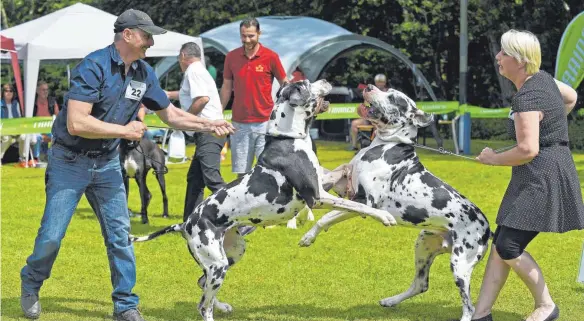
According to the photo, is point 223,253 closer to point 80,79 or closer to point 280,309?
point 280,309

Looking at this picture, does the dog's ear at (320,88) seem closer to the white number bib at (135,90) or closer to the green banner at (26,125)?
the white number bib at (135,90)

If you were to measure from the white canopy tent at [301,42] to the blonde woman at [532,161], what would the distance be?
1614 cm

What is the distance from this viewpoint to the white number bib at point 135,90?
634 cm

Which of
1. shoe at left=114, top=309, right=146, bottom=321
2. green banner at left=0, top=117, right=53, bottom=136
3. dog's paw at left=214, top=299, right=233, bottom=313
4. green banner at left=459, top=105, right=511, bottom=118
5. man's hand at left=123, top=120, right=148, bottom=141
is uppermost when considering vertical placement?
man's hand at left=123, top=120, right=148, bottom=141

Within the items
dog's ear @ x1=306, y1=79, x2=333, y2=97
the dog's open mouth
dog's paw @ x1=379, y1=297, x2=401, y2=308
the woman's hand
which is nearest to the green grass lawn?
dog's paw @ x1=379, y1=297, x2=401, y2=308

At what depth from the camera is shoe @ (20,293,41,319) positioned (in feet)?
21.8

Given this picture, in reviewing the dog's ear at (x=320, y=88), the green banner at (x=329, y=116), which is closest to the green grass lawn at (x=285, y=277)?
the dog's ear at (x=320, y=88)

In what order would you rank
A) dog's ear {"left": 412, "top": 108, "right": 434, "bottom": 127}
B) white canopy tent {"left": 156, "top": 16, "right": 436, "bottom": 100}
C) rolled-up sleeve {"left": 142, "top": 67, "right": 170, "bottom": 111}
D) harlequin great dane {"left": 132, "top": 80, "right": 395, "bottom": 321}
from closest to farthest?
1. harlequin great dane {"left": 132, "top": 80, "right": 395, "bottom": 321}
2. dog's ear {"left": 412, "top": 108, "right": 434, "bottom": 127}
3. rolled-up sleeve {"left": 142, "top": 67, "right": 170, "bottom": 111}
4. white canopy tent {"left": 156, "top": 16, "right": 436, "bottom": 100}

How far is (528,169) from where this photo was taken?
6047 millimetres

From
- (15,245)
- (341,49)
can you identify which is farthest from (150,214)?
(341,49)

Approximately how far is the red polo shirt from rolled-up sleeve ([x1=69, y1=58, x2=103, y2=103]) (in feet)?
13.1

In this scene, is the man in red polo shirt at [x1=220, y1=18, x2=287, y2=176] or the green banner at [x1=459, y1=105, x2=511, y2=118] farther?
the green banner at [x1=459, y1=105, x2=511, y2=118]

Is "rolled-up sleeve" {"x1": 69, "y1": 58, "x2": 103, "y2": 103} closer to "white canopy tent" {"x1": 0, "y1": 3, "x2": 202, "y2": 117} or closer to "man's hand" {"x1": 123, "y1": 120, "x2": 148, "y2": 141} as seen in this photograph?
"man's hand" {"x1": 123, "y1": 120, "x2": 148, "y2": 141}

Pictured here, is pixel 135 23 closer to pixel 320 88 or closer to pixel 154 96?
pixel 154 96
